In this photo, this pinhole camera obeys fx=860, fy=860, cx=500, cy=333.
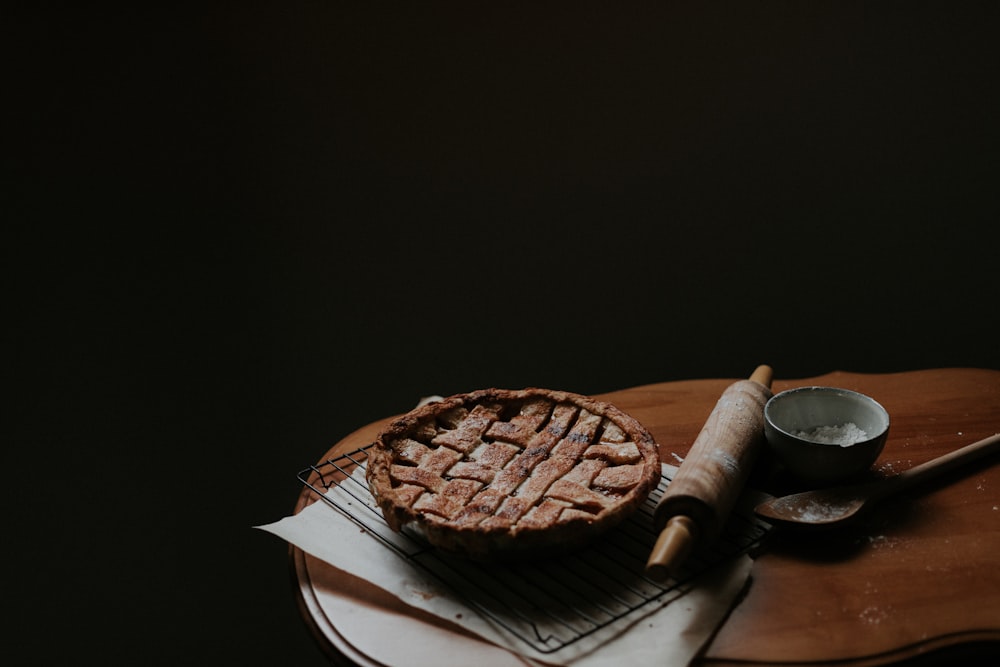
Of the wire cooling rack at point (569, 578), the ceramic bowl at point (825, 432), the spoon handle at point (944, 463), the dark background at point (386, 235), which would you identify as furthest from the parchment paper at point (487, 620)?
the dark background at point (386, 235)

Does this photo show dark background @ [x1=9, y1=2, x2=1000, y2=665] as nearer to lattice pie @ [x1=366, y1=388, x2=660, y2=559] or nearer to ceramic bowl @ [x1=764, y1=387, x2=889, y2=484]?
lattice pie @ [x1=366, y1=388, x2=660, y2=559]

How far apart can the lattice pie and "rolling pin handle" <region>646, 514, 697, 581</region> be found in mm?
90

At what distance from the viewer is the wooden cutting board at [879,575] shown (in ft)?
3.44

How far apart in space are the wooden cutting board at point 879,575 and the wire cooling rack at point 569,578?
71 millimetres

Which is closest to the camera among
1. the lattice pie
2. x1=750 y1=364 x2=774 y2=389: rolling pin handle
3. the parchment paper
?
the parchment paper

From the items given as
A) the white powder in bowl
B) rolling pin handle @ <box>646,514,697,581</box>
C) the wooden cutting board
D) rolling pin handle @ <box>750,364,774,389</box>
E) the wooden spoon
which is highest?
rolling pin handle @ <box>750,364,774,389</box>

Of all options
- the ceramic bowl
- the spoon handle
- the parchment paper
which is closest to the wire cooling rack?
the parchment paper

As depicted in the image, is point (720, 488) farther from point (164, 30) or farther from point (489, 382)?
point (164, 30)

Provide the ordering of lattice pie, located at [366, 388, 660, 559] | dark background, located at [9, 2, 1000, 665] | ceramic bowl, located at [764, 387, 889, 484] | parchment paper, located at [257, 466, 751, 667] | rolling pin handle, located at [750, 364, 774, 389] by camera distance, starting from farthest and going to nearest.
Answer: dark background, located at [9, 2, 1000, 665] < rolling pin handle, located at [750, 364, 774, 389] < ceramic bowl, located at [764, 387, 889, 484] < lattice pie, located at [366, 388, 660, 559] < parchment paper, located at [257, 466, 751, 667]

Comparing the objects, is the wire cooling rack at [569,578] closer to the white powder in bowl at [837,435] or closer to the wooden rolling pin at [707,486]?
the wooden rolling pin at [707,486]

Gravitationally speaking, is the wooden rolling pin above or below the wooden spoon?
above

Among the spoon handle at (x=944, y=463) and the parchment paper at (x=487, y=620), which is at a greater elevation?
the parchment paper at (x=487, y=620)

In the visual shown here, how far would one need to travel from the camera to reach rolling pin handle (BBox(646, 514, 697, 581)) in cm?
106

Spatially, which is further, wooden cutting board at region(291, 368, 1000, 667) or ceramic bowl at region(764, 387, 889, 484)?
ceramic bowl at region(764, 387, 889, 484)
